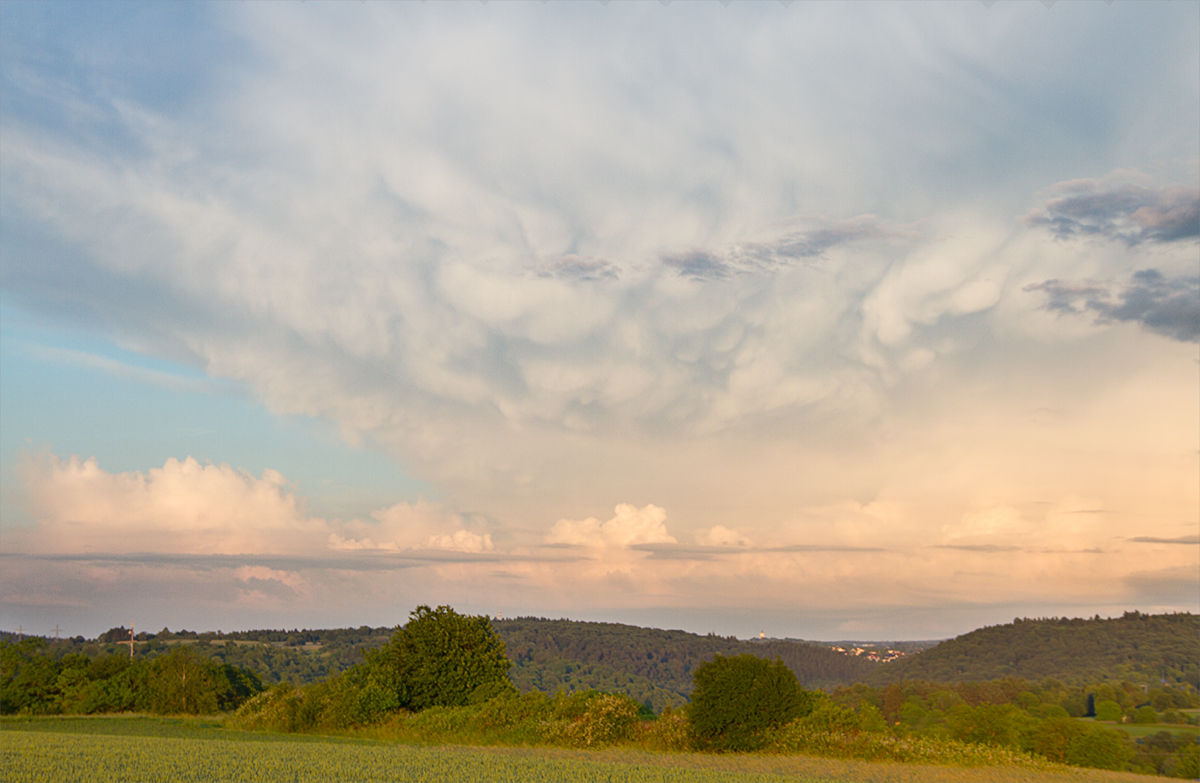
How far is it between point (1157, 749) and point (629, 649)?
325 ft

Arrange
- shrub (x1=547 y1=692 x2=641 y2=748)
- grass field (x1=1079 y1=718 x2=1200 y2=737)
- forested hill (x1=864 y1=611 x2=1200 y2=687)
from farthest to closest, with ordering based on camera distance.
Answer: forested hill (x1=864 y1=611 x2=1200 y2=687), grass field (x1=1079 y1=718 x2=1200 y2=737), shrub (x1=547 y1=692 x2=641 y2=748)

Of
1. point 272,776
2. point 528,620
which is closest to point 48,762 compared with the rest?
point 272,776

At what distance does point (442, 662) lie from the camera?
40719 millimetres

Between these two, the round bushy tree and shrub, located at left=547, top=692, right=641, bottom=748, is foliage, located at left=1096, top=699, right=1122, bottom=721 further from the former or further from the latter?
shrub, located at left=547, top=692, right=641, bottom=748

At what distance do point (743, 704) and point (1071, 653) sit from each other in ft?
166

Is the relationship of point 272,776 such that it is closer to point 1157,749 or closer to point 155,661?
point 1157,749

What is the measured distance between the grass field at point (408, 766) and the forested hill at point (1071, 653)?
31858 millimetres

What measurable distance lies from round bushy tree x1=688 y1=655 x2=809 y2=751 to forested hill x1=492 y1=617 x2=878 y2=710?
61266 millimetres

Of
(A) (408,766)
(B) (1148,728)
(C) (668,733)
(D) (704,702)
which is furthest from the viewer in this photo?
(B) (1148,728)

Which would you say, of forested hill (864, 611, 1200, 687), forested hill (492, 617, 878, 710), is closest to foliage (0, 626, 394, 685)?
forested hill (492, 617, 878, 710)

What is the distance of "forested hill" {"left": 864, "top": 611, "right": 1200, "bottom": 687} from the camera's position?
54688 millimetres

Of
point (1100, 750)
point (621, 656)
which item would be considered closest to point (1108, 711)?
point (1100, 750)

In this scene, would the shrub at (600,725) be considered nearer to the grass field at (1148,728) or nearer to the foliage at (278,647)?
the grass field at (1148,728)

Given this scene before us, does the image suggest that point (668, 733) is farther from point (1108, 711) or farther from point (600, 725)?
point (1108, 711)
